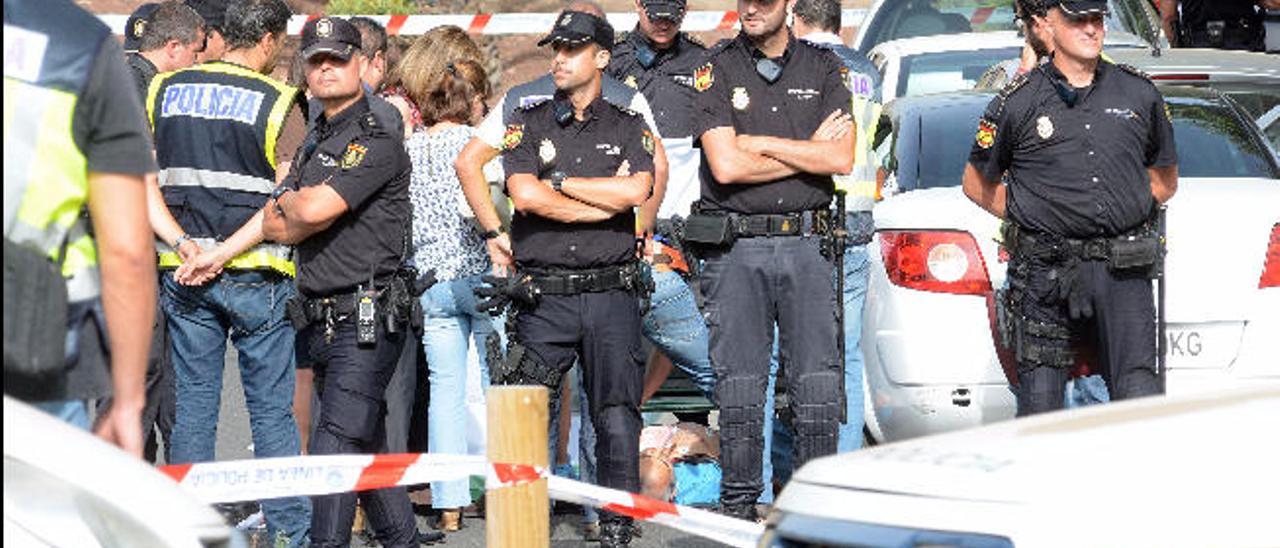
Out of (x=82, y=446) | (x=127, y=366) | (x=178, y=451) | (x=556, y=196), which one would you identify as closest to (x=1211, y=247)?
(x=556, y=196)

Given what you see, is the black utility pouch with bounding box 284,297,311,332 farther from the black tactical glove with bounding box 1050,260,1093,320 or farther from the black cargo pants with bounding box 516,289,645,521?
the black tactical glove with bounding box 1050,260,1093,320

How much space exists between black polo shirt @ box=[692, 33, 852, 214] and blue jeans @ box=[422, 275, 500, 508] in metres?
1.31

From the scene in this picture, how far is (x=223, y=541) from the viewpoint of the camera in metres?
4.30

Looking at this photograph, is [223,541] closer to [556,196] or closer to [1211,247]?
[556,196]

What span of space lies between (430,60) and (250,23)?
1.05 metres

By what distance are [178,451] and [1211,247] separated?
3677mm

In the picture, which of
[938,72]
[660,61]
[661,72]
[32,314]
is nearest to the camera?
[32,314]

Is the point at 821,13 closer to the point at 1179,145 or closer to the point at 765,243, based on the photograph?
the point at 1179,145

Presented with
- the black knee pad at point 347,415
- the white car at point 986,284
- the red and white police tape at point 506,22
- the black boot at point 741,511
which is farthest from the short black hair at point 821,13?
the red and white police tape at point 506,22

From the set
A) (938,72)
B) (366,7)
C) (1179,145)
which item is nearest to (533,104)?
(1179,145)

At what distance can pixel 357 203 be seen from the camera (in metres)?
8.46

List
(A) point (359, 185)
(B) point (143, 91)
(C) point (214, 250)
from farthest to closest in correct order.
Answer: (B) point (143, 91) → (C) point (214, 250) → (A) point (359, 185)

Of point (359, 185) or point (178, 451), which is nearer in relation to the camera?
point (359, 185)

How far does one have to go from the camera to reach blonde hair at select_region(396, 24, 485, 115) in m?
10.2
